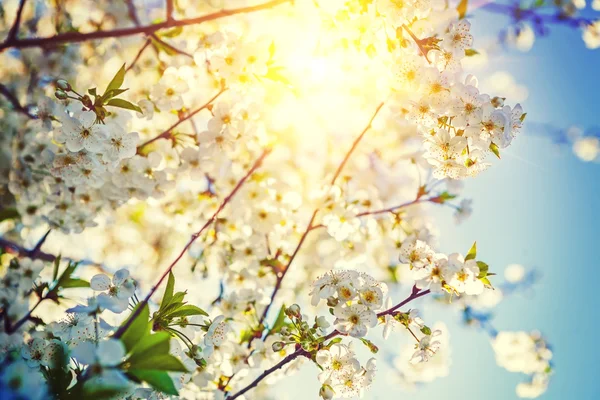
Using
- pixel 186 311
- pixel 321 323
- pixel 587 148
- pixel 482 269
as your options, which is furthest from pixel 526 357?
pixel 186 311

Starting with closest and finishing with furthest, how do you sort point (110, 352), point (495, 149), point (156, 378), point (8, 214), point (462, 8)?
point (110, 352) < point (156, 378) < point (495, 149) < point (462, 8) < point (8, 214)

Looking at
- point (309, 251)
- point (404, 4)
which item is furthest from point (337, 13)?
point (309, 251)

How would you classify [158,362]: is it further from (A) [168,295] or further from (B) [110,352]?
(A) [168,295]

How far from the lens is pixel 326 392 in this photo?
156cm

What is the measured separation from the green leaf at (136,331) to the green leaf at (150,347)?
0.8 inches

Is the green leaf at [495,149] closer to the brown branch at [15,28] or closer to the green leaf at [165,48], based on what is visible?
the green leaf at [165,48]

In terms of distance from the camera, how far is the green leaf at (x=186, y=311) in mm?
1445

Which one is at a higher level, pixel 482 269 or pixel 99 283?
pixel 482 269

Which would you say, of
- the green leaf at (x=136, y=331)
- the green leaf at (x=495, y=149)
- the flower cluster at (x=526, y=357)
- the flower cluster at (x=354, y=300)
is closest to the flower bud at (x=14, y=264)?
the green leaf at (x=136, y=331)

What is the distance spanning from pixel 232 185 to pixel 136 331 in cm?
199

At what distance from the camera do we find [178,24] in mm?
1838

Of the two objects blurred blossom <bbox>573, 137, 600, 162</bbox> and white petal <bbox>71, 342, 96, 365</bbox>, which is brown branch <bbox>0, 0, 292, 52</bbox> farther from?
blurred blossom <bbox>573, 137, 600, 162</bbox>

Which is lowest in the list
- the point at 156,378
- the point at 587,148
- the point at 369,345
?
the point at 156,378

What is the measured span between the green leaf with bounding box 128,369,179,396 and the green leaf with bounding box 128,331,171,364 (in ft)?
0.11
